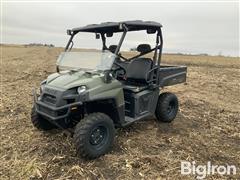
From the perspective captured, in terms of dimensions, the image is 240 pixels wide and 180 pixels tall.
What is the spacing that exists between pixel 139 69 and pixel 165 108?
3.50 ft

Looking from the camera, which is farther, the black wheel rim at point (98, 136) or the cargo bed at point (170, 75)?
the cargo bed at point (170, 75)

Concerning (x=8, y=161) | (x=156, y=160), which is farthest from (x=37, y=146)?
(x=156, y=160)

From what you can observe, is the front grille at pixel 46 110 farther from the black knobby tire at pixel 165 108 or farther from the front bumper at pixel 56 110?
the black knobby tire at pixel 165 108

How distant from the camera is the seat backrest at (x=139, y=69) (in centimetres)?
641

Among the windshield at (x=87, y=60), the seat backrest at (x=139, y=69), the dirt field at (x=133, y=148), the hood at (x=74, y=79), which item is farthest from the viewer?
the seat backrest at (x=139, y=69)

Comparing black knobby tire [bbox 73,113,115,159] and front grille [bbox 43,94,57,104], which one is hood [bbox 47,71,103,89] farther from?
black knobby tire [bbox 73,113,115,159]

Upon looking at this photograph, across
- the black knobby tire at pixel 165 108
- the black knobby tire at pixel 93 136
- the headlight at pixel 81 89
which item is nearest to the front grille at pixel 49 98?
the headlight at pixel 81 89

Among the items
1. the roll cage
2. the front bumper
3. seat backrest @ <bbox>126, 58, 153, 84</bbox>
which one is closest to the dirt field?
the front bumper

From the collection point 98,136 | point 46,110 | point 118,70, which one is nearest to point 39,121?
point 46,110

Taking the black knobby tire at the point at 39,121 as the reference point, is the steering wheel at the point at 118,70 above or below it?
above

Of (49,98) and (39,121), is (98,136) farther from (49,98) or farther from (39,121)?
(39,121)

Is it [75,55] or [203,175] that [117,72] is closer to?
[75,55]

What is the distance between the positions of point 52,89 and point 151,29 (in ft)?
7.96

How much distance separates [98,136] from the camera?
16.5 ft
